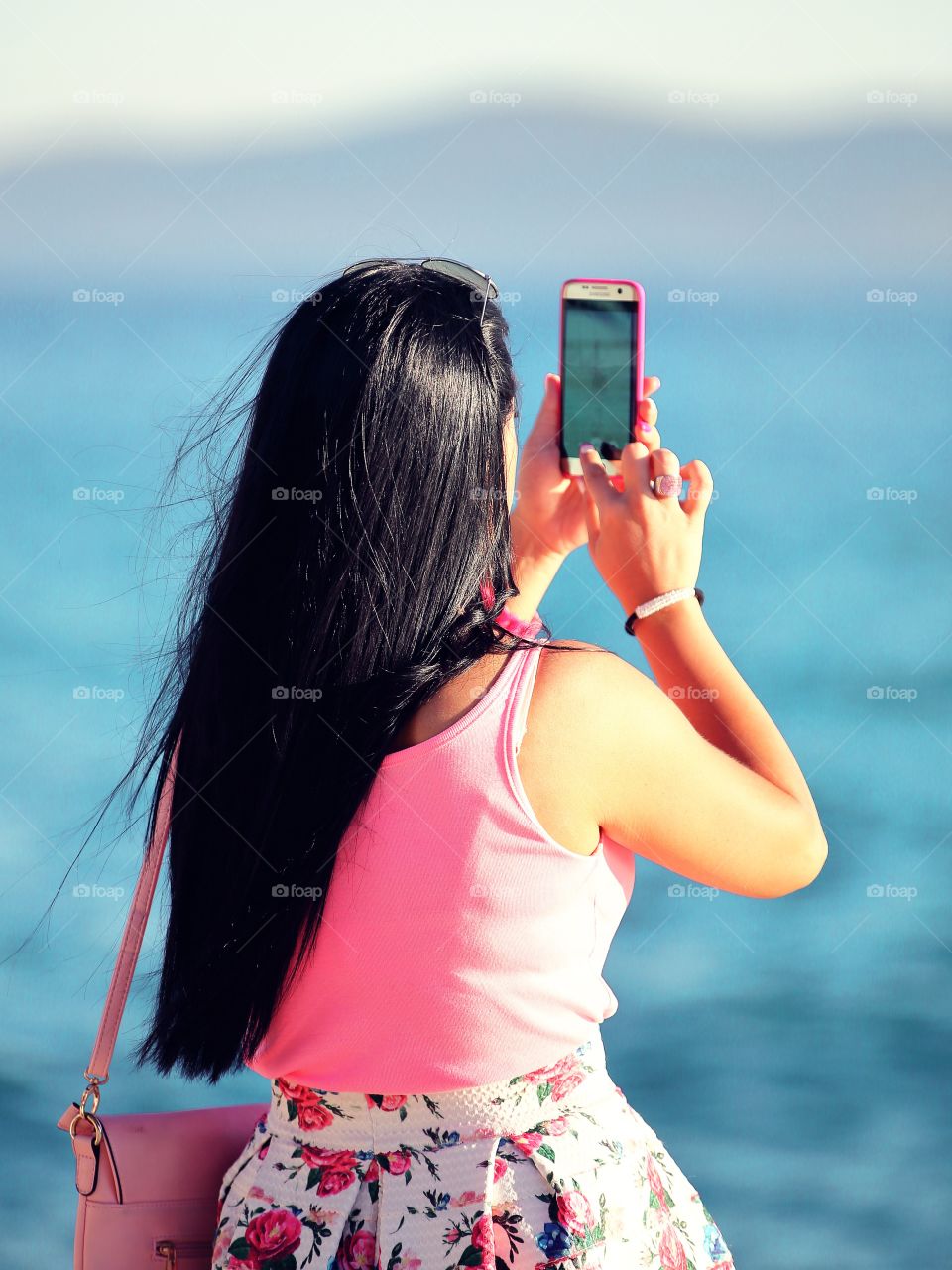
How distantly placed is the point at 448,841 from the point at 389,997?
11cm

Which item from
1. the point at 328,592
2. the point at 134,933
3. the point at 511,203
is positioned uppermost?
the point at 511,203

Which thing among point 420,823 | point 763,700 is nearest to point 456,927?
point 420,823

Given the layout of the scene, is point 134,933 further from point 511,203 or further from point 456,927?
point 511,203

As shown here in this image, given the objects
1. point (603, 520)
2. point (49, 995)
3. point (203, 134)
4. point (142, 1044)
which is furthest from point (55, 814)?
point (603, 520)

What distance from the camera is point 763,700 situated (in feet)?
9.25

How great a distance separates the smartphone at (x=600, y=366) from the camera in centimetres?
125

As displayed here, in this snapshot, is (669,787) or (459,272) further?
(459,272)

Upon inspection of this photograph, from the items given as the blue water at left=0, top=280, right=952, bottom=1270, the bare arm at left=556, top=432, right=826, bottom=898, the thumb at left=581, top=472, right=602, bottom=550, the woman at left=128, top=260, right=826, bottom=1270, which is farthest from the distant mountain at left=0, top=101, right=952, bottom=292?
the woman at left=128, top=260, right=826, bottom=1270

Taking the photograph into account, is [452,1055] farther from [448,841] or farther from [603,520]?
[603,520]

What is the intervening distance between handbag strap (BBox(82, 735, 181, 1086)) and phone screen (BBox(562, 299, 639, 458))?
1.76 feet

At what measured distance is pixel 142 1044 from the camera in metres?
0.97

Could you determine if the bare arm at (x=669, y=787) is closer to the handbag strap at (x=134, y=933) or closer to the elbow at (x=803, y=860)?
the elbow at (x=803, y=860)

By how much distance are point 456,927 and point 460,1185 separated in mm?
161

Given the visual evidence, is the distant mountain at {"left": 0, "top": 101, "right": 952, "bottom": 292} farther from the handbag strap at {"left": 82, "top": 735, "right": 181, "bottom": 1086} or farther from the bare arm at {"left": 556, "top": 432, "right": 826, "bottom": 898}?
the handbag strap at {"left": 82, "top": 735, "right": 181, "bottom": 1086}
